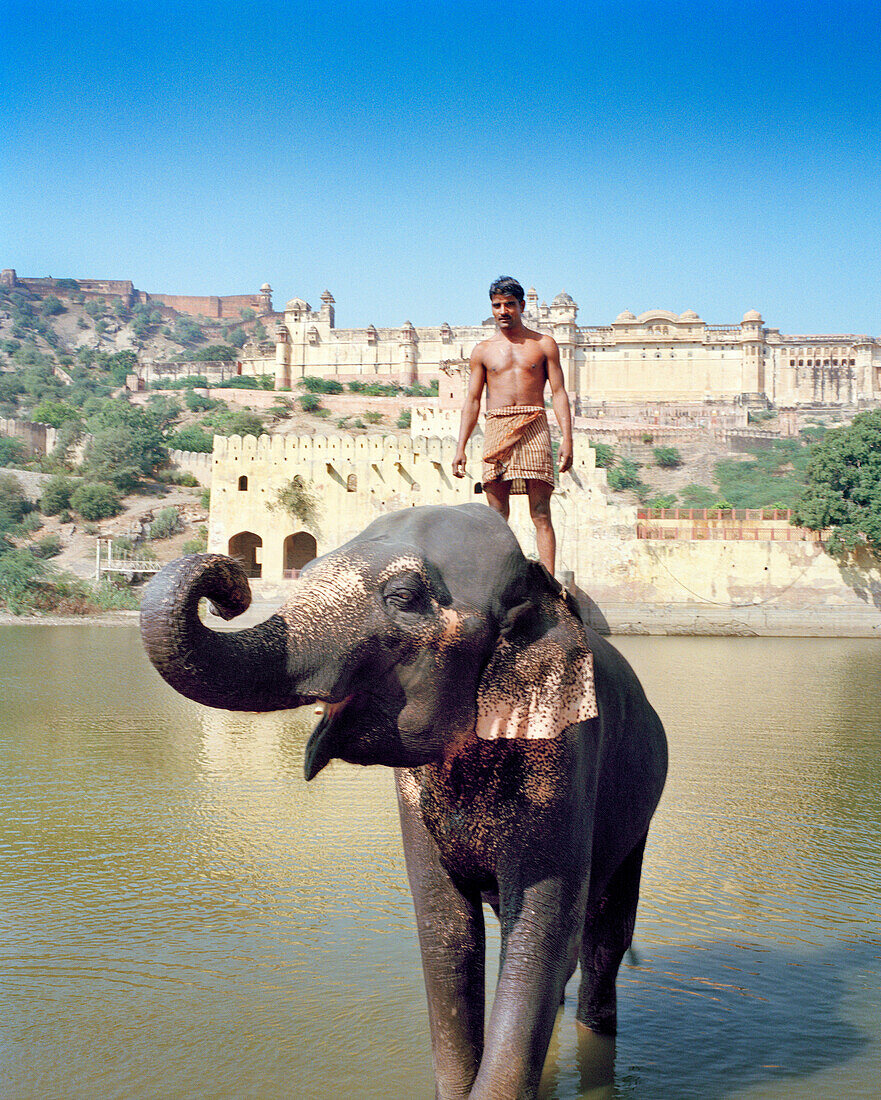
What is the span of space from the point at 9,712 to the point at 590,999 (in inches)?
360

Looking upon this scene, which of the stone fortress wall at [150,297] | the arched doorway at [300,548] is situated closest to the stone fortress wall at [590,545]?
the arched doorway at [300,548]

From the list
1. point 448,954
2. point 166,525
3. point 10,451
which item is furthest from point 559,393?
point 10,451

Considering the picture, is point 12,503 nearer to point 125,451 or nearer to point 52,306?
point 125,451

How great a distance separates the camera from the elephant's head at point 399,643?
1.87m

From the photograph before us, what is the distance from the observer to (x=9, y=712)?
11.0 meters

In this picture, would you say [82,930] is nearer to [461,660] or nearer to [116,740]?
[461,660]

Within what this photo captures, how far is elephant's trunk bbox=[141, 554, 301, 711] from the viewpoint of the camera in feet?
5.96

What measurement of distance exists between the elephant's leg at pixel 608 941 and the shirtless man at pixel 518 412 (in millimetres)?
1173

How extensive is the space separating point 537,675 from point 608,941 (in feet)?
5.26

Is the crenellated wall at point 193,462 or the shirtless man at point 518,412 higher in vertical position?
the crenellated wall at point 193,462

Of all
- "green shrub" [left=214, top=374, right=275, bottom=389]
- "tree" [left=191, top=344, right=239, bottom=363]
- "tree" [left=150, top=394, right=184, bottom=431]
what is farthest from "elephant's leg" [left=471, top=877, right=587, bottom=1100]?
"tree" [left=191, top=344, right=239, bottom=363]

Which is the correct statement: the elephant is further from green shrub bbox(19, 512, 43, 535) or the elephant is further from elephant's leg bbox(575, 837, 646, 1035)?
green shrub bbox(19, 512, 43, 535)

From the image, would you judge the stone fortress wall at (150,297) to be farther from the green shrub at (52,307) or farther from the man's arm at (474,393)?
the man's arm at (474,393)

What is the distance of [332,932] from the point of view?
4.62 meters
